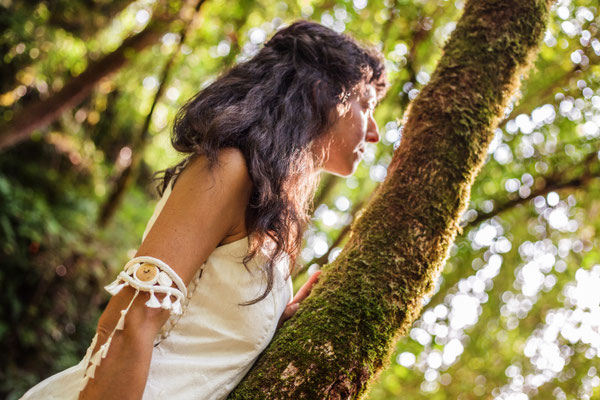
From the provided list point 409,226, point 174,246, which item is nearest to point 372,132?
point 409,226

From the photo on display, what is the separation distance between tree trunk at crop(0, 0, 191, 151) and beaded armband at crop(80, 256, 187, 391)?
535 cm

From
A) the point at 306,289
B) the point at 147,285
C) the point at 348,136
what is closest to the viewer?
the point at 147,285

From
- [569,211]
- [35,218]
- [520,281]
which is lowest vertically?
[520,281]

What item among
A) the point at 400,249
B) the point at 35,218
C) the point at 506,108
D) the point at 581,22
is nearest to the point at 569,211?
the point at 581,22

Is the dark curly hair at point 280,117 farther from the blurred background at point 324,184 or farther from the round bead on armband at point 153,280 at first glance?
the blurred background at point 324,184

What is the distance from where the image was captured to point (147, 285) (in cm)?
125

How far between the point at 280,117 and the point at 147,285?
76 centimetres

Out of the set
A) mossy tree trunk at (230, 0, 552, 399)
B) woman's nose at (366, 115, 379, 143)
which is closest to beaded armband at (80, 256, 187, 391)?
mossy tree trunk at (230, 0, 552, 399)

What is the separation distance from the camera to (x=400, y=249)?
144 centimetres

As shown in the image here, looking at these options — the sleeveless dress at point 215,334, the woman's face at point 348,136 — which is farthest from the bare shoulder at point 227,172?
the woman's face at point 348,136

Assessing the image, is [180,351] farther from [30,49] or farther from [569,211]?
[30,49]

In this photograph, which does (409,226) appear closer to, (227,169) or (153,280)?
(227,169)

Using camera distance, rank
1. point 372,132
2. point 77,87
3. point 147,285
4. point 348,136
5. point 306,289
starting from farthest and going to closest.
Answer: point 77,87 < point 372,132 < point 348,136 < point 306,289 < point 147,285

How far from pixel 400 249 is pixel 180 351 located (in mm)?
796
